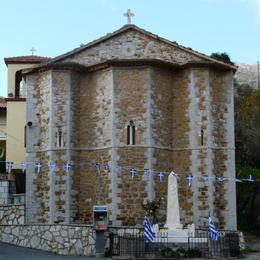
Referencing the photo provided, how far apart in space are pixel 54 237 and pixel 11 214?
3904 mm

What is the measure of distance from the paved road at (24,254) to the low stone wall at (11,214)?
2109 millimetres

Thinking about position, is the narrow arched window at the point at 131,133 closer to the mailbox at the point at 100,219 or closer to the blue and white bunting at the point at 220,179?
the blue and white bunting at the point at 220,179

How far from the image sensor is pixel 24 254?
853 inches

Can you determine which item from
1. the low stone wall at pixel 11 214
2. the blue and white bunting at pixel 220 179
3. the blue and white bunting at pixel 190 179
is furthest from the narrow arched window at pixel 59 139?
the blue and white bunting at pixel 220 179

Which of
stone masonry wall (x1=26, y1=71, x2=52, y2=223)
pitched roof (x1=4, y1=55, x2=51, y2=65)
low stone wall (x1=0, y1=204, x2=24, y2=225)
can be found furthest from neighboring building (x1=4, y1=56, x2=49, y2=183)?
low stone wall (x1=0, y1=204, x2=24, y2=225)

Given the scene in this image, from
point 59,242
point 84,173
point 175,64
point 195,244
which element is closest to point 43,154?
point 84,173

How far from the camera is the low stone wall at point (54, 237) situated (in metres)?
22.7

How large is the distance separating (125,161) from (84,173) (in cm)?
245

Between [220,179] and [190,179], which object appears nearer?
[190,179]

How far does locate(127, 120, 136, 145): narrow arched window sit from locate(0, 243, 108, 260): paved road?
6.80 m

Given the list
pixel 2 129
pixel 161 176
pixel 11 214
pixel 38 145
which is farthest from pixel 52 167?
pixel 2 129

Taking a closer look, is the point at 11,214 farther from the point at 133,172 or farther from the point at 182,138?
the point at 182,138

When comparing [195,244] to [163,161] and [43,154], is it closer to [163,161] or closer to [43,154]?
[163,161]

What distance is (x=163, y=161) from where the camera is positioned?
27750 millimetres
